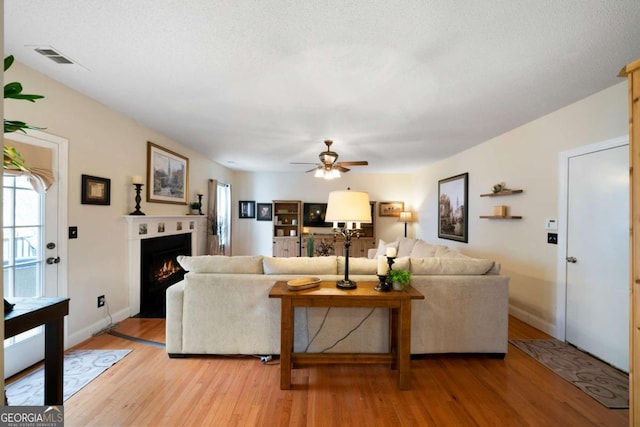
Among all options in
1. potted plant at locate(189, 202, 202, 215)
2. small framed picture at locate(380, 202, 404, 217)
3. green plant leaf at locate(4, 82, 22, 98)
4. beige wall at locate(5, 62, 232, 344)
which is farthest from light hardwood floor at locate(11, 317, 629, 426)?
small framed picture at locate(380, 202, 404, 217)

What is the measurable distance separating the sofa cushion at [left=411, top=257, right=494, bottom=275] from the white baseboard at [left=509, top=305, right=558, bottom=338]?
1236 mm

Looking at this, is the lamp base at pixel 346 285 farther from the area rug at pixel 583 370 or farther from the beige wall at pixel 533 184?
the beige wall at pixel 533 184

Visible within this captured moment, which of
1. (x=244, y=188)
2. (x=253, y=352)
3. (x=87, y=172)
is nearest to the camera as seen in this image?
(x=253, y=352)

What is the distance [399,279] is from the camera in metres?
2.03

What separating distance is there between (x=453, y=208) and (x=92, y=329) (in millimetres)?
5499

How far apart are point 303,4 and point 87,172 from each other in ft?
8.96

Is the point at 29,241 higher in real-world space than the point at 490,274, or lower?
higher

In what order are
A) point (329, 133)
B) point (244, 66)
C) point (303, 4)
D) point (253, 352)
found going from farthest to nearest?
point (329, 133)
point (253, 352)
point (244, 66)
point (303, 4)

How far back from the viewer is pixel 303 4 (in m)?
1.43

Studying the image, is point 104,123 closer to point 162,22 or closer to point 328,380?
point 162,22

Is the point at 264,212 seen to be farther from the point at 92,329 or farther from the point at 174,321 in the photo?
the point at 174,321

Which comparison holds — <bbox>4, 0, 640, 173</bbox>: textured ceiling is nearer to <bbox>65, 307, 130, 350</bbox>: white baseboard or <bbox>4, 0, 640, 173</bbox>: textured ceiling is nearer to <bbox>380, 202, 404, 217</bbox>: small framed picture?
<bbox>65, 307, 130, 350</bbox>: white baseboard

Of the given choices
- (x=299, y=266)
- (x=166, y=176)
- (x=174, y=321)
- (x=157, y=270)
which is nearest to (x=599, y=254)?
(x=299, y=266)

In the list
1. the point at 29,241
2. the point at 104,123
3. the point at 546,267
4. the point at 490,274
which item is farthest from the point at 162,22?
the point at 546,267
